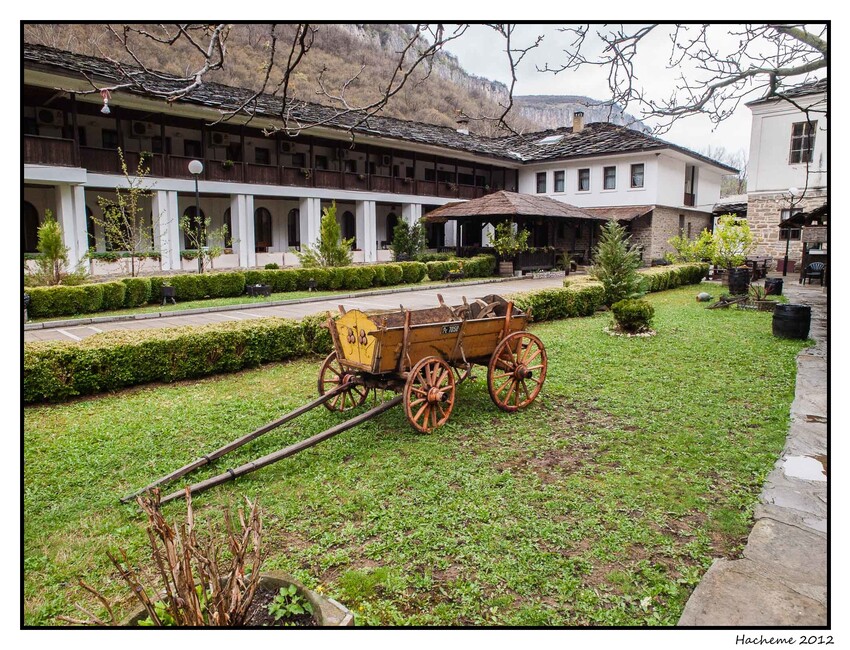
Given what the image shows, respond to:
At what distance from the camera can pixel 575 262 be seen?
29.0 m

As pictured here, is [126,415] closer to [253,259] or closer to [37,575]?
A: [37,575]

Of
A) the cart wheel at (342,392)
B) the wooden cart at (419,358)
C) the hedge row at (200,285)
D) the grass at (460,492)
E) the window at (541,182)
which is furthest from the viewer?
the window at (541,182)

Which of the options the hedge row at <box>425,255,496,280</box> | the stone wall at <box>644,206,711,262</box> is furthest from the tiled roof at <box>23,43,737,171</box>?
the hedge row at <box>425,255,496,280</box>

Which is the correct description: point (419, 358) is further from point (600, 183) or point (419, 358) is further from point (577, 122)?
point (577, 122)

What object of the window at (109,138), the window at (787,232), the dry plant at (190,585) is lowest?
the dry plant at (190,585)

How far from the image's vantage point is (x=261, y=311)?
1423 centimetres

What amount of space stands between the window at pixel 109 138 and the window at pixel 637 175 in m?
24.9

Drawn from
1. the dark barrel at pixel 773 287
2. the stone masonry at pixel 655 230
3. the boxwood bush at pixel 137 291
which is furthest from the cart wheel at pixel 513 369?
the stone masonry at pixel 655 230

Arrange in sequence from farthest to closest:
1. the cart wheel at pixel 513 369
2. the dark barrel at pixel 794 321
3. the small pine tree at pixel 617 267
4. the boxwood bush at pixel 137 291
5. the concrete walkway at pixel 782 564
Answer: the boxwood bush at pixel 137 291 < the small pine tree at pixel 617 267 < the dark barrel at pixel 794 321 < the cart wheel at pixel 513 369 < the concrete walkway at pixel 782 564

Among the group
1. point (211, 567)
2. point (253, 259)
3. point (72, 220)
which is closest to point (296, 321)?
point (211, 567)

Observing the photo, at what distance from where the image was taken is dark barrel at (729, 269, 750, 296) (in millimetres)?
15375

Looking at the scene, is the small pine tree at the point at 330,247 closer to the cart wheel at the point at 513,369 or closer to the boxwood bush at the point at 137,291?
the boxwood bush at the point at 137,291

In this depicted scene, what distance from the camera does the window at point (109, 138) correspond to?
21.9m

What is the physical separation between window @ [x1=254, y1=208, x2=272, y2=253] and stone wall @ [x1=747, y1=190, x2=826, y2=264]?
878 inches
